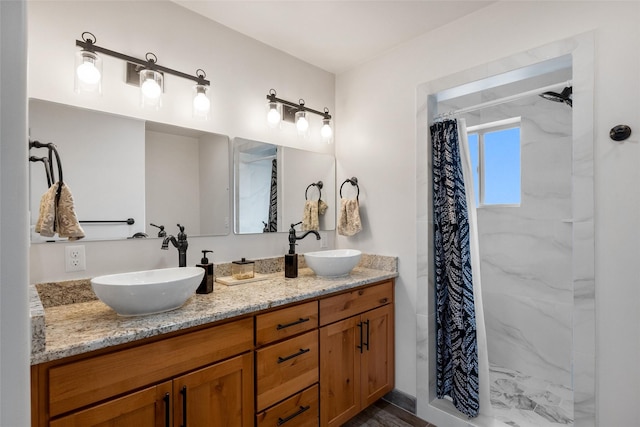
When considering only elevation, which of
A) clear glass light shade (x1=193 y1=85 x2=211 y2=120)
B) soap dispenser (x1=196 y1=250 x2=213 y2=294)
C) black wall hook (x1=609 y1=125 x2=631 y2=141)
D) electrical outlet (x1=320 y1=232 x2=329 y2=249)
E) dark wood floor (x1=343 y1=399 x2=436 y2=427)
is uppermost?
clear glass light shade (x1=193 y1=85 x2=211 y2=120)

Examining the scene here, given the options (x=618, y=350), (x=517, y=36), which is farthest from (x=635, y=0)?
(x=618, y=350)

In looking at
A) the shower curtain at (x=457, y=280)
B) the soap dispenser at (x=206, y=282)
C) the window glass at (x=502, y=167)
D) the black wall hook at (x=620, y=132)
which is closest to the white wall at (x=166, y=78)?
the soap dispenser at (x=206, y=282)

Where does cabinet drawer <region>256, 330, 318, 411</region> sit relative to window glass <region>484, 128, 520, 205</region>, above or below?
below

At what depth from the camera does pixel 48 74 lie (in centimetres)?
146

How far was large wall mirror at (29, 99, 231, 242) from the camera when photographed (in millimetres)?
1491

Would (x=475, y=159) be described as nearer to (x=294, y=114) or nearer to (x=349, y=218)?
(x=349, y=218)

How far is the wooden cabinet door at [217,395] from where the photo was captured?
4.13 ft

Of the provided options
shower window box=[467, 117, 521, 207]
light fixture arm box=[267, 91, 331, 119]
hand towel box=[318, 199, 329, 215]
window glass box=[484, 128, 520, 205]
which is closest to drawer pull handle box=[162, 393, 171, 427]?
hand towel box=[318, 199, 329, 215]

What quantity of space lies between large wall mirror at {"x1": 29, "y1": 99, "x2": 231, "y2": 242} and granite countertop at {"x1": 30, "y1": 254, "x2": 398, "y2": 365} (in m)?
0.30

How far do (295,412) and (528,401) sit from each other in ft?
5.71

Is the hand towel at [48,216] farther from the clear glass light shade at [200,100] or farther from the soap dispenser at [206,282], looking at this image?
the clear glass light shade at [200,100]

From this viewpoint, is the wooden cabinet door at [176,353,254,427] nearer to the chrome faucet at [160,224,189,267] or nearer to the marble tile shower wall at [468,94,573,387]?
the chrome faucet at [160,224,189,267]

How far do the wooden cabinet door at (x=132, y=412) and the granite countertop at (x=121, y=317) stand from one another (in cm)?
21

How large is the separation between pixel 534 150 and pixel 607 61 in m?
1.23
